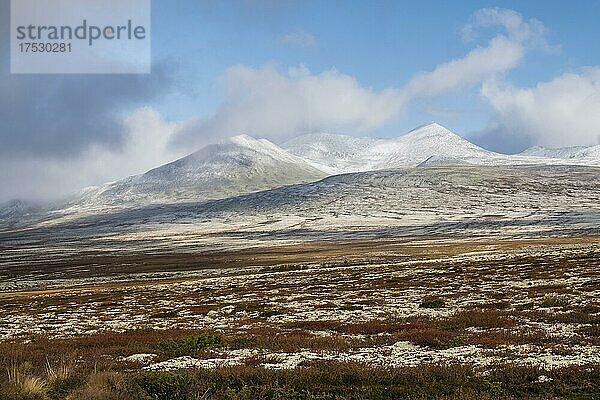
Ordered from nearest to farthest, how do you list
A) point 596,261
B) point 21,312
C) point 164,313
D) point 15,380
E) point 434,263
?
point 15,380 < point 164,313 < point 21,312 < point 596,261 < point 434,263

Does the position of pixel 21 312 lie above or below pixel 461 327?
below

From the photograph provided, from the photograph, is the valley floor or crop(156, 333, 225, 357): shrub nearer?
the valley floor

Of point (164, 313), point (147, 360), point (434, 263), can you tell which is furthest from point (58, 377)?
point (434, 263)

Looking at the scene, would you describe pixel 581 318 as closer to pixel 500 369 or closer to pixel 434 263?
pixel 500 369

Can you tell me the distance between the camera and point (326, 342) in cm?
2381

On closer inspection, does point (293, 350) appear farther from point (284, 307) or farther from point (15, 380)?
point (284, 307)

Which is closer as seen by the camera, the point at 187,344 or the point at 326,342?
the point at 326,342

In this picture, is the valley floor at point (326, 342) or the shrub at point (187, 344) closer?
the valley floor at point (326, 342)

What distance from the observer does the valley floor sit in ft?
49.8

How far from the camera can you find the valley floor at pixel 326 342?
15164 mm

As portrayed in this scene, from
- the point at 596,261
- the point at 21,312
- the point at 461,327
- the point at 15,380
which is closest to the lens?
the point at 15,380

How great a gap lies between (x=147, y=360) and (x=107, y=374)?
5.46m

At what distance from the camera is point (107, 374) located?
1606cm

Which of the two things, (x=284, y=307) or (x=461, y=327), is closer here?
(x=461, y=327)
